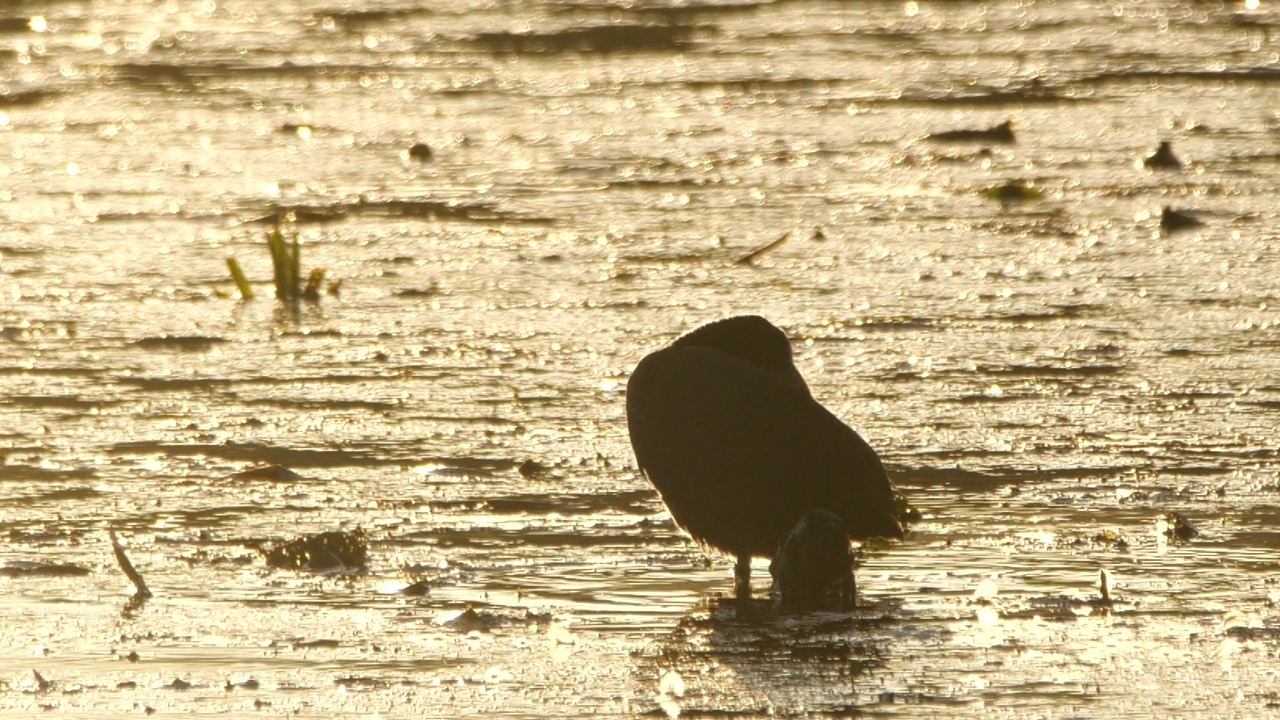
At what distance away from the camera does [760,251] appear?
10.8 meters

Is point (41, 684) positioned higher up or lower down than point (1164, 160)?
lower down

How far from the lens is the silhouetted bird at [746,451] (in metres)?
5.82

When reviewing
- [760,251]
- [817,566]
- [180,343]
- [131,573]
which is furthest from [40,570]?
[760,251]

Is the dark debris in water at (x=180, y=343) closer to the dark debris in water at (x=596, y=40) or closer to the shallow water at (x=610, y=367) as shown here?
the shallow water at (x=610, y=367)

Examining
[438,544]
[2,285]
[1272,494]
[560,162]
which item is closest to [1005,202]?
[560,162]

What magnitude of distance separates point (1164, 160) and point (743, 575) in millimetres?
7659

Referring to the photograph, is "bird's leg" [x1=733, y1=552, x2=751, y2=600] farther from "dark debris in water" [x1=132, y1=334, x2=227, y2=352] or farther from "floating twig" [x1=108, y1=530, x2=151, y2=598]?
"dark debris in water" [x1=132, y1=334, x2=227, y2=352]

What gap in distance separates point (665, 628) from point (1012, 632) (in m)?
0.77

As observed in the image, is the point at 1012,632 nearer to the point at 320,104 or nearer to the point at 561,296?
the point at 561,296

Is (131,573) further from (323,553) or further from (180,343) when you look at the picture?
(180,343)

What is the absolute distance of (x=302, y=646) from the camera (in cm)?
536

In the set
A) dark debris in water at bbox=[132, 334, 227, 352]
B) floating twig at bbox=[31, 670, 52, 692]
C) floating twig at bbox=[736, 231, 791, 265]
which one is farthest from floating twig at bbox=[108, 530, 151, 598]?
floating twig at bbox=[736, 231, 791, 265]

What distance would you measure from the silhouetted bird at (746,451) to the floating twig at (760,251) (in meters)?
4.51

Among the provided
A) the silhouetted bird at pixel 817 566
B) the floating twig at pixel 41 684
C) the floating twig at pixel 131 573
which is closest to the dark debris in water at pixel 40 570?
the floating twig at pixel 131 573
